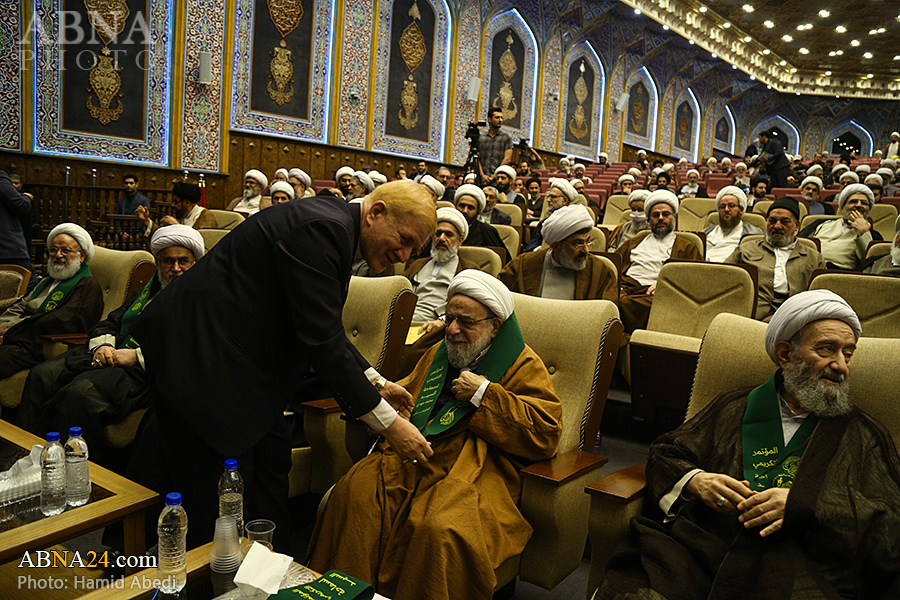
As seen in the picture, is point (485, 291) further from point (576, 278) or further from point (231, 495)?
point (576, 278)

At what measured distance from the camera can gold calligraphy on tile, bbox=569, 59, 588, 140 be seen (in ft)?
59.3

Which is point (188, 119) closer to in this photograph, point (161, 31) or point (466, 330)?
point (161, 31)

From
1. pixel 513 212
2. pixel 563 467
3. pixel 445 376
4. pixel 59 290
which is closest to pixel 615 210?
pixel 513 212

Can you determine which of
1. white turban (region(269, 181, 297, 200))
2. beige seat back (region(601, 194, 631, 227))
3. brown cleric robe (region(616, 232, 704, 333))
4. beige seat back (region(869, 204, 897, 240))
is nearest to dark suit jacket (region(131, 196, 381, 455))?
brown cleric robe (region(616, 232, 704, 333))

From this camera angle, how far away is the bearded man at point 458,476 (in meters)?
1.82

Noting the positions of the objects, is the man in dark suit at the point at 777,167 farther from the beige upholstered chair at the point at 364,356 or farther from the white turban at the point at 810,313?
the white turban at the point at 810,313

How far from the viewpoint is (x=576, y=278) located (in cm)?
384

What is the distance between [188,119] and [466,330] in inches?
373

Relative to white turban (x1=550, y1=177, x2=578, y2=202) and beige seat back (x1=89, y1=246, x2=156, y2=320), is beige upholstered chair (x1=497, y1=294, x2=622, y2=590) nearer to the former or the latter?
beige seat back (x1=89, y1=246, x2=156, y2=320)

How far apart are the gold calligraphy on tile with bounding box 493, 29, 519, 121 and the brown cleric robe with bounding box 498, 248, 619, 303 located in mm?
12074

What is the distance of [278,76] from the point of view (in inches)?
448

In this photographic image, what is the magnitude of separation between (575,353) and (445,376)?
48cm

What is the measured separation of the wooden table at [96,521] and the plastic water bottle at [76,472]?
41 mm

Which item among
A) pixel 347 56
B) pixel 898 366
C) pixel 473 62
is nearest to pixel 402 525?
pixel 898 366
